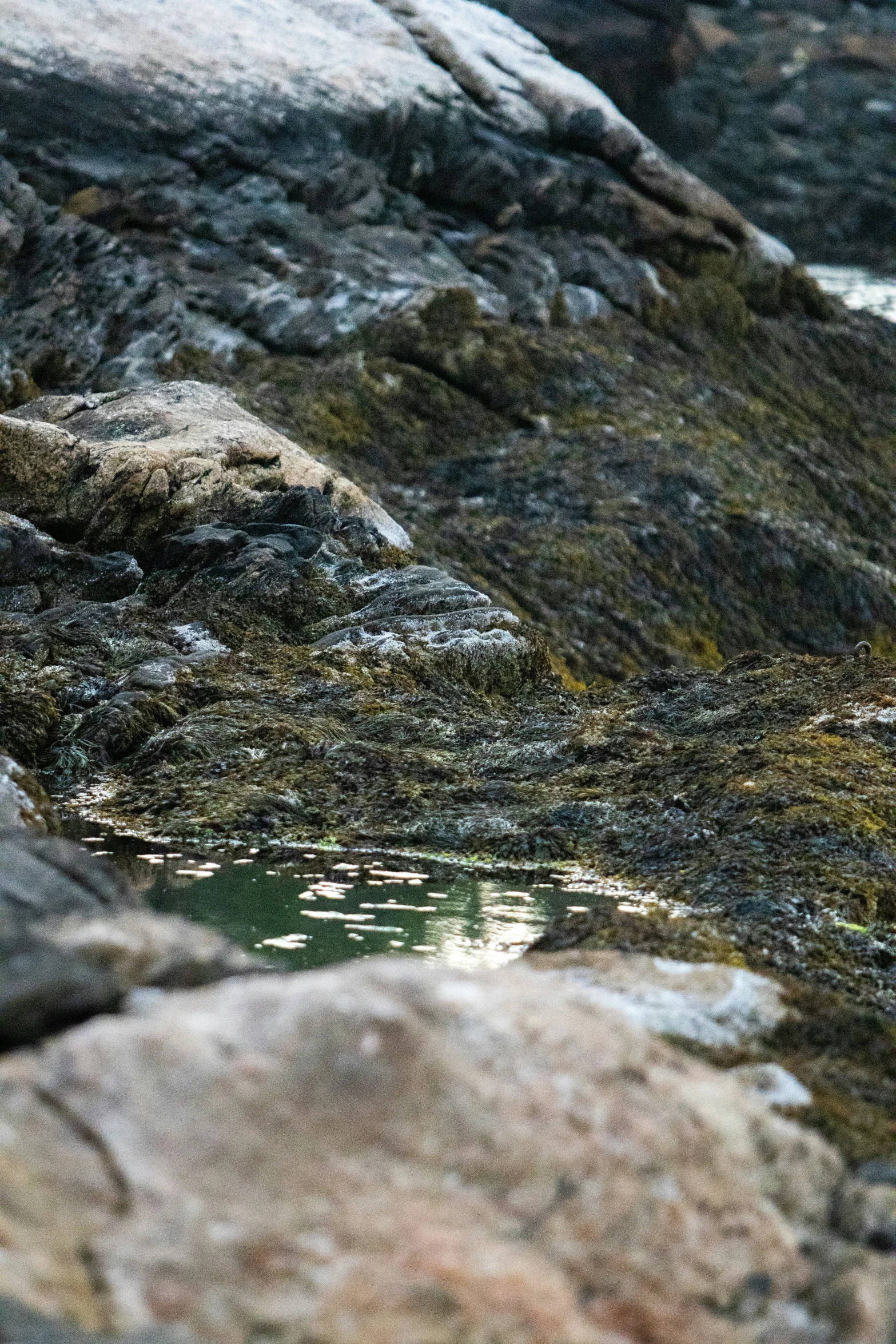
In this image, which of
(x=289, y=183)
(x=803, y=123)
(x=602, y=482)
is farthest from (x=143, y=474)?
(x=803, y=123)

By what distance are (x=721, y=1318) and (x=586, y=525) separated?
669 inches

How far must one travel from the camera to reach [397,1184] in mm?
3898

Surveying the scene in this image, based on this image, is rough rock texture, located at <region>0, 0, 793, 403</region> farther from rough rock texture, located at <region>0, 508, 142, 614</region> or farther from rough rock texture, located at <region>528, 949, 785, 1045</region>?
rough rock texture, located at <region>528, 949, 785, 1045</region>

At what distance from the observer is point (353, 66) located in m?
26.8

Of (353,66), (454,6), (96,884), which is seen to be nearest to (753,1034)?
(96,884)

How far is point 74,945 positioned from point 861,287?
38.8m

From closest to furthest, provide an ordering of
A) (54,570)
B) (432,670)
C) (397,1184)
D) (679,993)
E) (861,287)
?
(397,1184), (679,993), (432,670), (54,570), (861,287)

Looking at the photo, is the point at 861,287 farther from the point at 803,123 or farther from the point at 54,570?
the point at 803,123

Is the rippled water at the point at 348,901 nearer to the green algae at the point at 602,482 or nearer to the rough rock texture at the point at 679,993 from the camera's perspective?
the rough rock texture at the point at 679,993

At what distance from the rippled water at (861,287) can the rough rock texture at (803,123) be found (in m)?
4.68

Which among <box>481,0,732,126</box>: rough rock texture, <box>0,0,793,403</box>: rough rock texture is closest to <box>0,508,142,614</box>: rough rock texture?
<box>0,0,793,403</box>: rough rock texture

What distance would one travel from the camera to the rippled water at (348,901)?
838 cm

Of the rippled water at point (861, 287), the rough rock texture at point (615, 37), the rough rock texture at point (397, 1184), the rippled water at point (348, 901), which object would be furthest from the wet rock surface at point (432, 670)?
the rough rock texture at point (615, 37)

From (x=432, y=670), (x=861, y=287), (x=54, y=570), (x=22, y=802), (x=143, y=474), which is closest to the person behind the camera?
(x=22, y=802)
